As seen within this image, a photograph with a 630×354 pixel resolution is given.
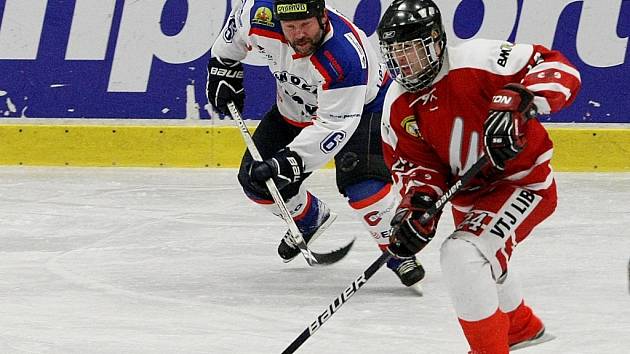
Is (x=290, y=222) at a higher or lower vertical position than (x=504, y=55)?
lower

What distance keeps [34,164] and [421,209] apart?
152 inches

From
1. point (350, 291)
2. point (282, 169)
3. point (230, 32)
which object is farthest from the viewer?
point (230, 32)

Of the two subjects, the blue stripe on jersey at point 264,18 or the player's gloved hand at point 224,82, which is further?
the player's gloved hand at point 224,82

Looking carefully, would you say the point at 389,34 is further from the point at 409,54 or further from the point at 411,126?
the point at 411,126

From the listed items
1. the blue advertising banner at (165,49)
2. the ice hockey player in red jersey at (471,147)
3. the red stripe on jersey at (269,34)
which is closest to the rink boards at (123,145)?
the blue advertising banner at (165,49)

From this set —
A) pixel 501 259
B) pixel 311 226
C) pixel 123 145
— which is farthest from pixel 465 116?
pixel 123 145

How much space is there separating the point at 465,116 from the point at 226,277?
5.18ft

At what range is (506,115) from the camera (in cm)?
260

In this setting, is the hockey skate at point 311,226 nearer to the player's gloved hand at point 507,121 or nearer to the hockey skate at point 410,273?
the hockey skate at point 410,273

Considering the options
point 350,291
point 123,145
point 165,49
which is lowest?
point 123,145

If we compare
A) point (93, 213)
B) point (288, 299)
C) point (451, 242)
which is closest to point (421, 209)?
point (451, 242)

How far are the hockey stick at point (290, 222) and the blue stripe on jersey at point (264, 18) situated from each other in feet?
1.21

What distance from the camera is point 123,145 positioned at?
6.29 metres

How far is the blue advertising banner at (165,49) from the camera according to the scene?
6.00 meters
